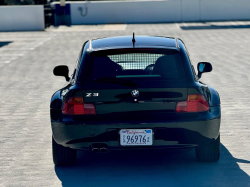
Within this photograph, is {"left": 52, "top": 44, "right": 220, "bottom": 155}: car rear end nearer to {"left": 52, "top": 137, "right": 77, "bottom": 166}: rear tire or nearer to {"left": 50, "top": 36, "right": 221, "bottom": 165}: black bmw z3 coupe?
{"left": 50, "top": 36, "right": 221, "bottom": 165}: black bmw z3 coupe

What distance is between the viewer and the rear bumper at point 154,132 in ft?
18.0

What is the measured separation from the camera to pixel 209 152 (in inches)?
241

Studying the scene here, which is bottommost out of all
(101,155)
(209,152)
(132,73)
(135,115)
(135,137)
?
(101,155)

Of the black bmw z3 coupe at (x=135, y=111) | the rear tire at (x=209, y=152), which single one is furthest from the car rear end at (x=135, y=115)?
the rear tire at (x=209, y=152)

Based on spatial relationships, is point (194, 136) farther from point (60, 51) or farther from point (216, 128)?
point (60, 51)

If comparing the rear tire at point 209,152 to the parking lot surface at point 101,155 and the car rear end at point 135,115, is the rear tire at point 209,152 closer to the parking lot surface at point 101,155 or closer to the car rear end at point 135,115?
the parking lot surface at point 101,155

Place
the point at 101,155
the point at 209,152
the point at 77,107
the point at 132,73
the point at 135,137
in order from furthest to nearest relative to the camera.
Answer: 1. the point at 101,155
2. the point at 209,152
3. the point at 132,73
4. the point at 77,107
5. the point at 135,137

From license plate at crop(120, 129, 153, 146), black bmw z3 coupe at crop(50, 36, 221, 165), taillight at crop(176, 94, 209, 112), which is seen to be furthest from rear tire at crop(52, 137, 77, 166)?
taillight at crop(176, 94, 209, 112)

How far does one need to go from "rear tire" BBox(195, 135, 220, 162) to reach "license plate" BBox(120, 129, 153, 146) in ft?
2.90

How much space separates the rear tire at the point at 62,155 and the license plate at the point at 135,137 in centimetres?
84

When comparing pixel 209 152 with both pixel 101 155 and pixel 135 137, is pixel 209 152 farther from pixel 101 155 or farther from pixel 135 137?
pixel 101 155

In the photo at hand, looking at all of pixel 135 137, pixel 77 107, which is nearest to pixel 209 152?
pixel 135 137

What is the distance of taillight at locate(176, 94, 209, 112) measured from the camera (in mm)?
5566

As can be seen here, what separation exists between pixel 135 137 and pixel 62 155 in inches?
42.6
